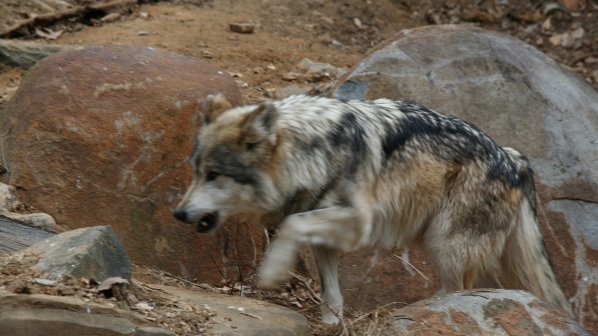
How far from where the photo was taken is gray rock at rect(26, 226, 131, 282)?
501 centimetres

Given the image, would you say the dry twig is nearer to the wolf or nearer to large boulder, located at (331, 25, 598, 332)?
large boulder, located at (331, 25, 598, 332)

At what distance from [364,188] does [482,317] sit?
116cm

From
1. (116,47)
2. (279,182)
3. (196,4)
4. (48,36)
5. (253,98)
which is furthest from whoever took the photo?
(196,4)

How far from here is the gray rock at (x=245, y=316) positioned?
5.18 metres

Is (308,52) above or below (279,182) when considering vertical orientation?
below

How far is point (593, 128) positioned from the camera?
8352 millimetres

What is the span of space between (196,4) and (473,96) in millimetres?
4673

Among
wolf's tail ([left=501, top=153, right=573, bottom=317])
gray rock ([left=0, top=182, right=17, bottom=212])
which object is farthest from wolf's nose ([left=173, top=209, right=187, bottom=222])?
wolf's tail ([left=501, top=153, right=573, bottom=317])

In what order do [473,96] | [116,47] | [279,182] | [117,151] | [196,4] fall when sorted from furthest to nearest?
[196,4]
[473,96]
[116,47]
[117,151]
[279,182]

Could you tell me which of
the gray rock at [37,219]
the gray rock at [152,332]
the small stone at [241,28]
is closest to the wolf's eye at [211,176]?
the gray rock at [37,219]

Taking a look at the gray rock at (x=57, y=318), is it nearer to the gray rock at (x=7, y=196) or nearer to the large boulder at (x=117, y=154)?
the gray rock at (x=7, y=196)

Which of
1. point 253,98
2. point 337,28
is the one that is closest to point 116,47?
point 253,98

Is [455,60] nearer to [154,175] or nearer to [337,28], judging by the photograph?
[154,175]

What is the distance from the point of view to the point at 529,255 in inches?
268
